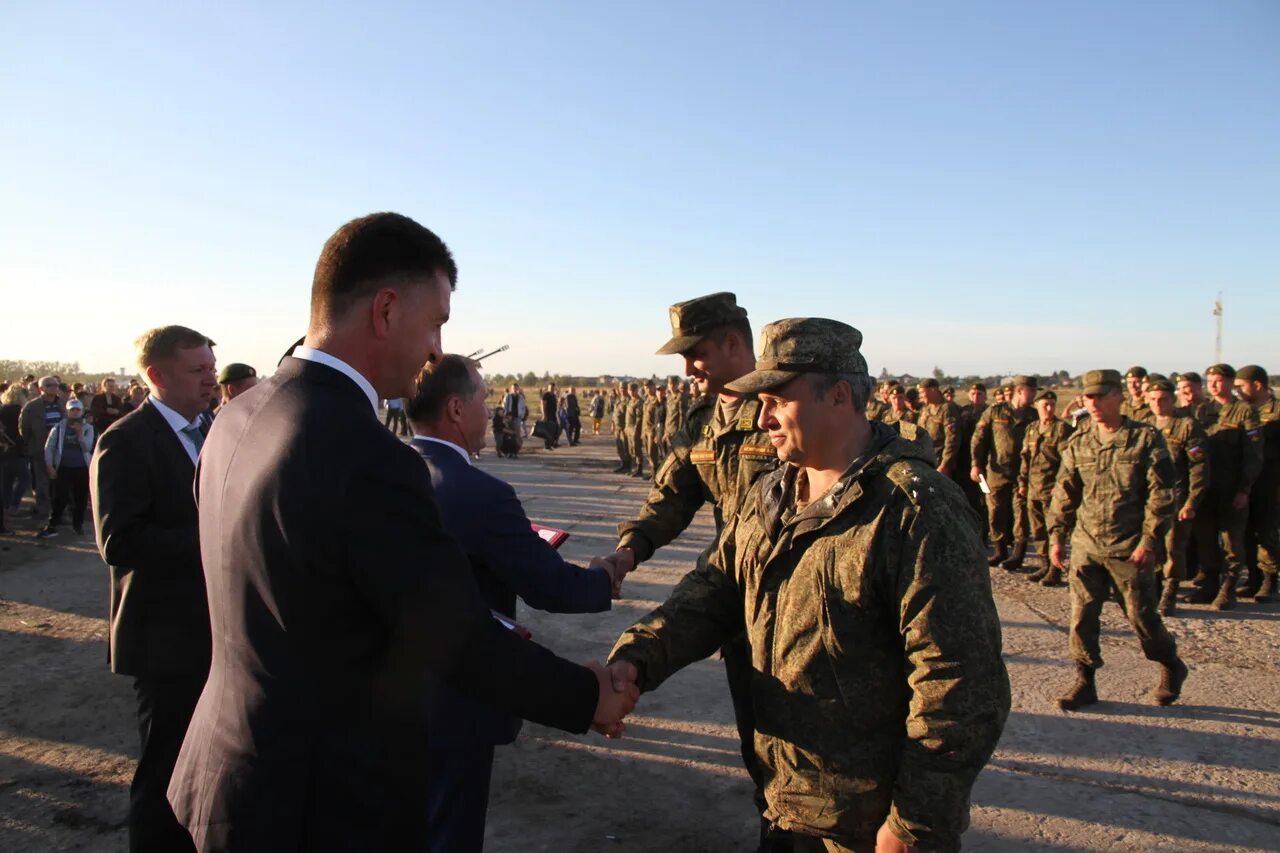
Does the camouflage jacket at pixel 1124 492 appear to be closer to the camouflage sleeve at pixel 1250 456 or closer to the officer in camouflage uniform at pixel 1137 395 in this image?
the camouflage sleeve at pixel 1250 456

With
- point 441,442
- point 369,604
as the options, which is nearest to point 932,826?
point 369,604

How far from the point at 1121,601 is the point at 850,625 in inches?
178

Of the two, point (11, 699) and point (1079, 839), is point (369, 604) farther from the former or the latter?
point (11, 699)

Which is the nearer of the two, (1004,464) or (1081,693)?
(1081,693)

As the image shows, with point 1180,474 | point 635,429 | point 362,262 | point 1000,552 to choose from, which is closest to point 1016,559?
point 1000,552

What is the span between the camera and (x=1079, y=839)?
371cm

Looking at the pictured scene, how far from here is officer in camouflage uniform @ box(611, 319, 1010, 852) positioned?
1892 millimetres

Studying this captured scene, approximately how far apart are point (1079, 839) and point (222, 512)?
396cm

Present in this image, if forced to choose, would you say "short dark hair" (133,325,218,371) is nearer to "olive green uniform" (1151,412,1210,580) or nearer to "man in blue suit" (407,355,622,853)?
"man in blue suit" (407,355,622,853)

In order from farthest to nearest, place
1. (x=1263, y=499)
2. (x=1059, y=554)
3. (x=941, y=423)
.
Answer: (x=941, y=423), (x=1263, y=499), (x=1059, y=554)

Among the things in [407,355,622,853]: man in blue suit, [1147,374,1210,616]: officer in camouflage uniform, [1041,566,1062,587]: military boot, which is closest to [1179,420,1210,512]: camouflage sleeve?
[1147,374,1210,616]: officer in camouflage uniform

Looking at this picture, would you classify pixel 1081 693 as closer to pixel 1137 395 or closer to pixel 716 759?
pixel 716 759

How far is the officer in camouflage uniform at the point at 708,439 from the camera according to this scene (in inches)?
144

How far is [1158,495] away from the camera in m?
5.55
